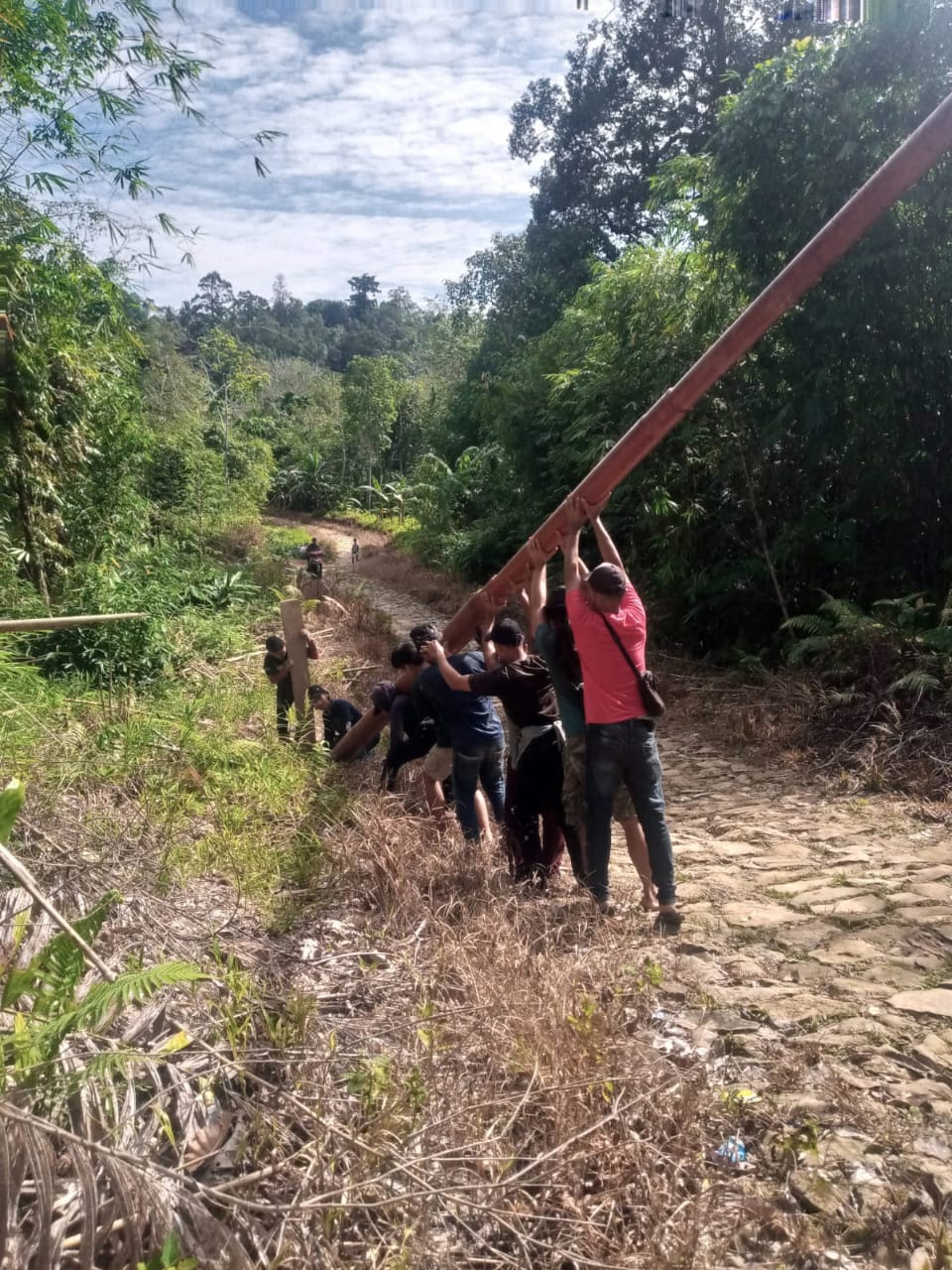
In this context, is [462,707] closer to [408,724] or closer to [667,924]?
[408,724]

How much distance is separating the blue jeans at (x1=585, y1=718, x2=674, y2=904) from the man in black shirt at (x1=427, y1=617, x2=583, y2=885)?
0.37 m

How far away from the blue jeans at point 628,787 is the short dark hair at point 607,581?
1.81 ft

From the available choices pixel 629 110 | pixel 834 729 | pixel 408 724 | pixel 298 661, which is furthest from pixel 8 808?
pixel 629 110

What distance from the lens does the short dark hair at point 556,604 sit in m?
4.12

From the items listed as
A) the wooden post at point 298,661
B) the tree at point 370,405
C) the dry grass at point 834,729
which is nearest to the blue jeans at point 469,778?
the wooden post at point 298,661

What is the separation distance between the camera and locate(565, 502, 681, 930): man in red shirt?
3.76 meters

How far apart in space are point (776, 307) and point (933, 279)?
5.24m

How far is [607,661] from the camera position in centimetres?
377

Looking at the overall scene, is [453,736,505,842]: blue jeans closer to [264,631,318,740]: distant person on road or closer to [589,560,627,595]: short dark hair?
[589,560,627,595]: short dark hair

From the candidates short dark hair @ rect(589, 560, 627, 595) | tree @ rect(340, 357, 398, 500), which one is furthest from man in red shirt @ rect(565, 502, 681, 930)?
tree @ rect(340, 357, 398, 500)

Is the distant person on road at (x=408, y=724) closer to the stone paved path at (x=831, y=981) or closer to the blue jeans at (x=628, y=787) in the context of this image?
the stone paved path at (x=831, y=981)

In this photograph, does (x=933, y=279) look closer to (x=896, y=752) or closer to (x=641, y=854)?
(x=896, y=752)

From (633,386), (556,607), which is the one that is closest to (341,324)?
(633,386)

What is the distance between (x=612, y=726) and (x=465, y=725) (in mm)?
1100
